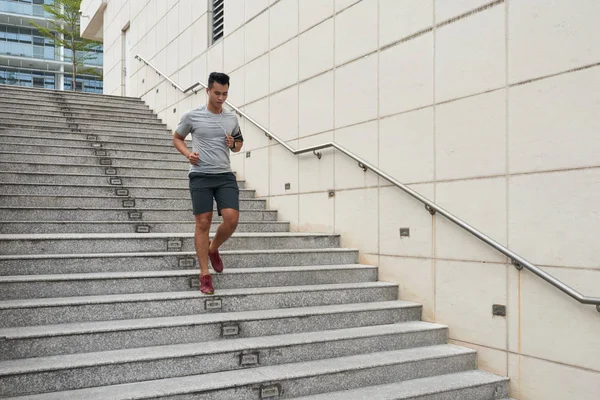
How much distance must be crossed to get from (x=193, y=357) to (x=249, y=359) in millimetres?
373

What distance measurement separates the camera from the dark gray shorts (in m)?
4.27

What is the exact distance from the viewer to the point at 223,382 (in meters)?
3.31

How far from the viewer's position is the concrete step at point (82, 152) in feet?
22.5

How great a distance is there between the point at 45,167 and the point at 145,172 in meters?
1.19

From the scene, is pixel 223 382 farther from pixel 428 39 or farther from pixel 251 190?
pixel 251 190

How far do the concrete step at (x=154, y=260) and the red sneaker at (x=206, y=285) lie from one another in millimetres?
517

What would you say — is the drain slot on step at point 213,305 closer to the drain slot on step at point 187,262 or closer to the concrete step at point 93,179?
the drain slot on step at point 187,262

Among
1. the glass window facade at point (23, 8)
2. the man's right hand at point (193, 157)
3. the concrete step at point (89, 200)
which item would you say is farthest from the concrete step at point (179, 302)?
the glass window facade at point (23, 8)

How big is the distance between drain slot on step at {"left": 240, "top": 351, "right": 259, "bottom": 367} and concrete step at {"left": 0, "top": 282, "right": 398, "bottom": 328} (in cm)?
66

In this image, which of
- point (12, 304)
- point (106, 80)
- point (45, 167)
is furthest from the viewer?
point (106, 80)

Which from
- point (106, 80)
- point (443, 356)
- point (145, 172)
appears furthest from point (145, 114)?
point (443, 356)

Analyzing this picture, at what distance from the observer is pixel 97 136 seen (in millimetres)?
8055

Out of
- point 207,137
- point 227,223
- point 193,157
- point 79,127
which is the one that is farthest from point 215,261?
point 79,127

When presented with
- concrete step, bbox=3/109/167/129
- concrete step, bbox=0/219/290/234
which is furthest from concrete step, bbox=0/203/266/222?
concrete step, bbox=3/109/167/129
